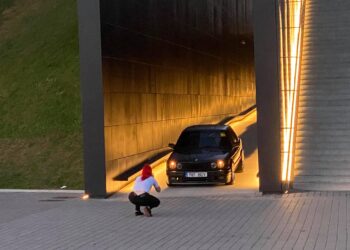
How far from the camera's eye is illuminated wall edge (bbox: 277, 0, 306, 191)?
16.1 meters

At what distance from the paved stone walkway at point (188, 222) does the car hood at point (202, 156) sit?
0.94m

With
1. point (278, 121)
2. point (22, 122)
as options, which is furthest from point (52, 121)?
point (278, 121)

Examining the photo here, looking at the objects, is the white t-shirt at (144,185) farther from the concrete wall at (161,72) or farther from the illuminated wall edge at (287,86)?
the illuminated wall edge at (287,86)

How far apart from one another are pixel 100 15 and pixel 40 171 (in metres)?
5.58

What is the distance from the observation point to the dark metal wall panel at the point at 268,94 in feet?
52.0

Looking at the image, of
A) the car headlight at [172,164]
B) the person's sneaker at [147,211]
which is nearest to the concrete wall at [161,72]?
the car headlight at [172,164]

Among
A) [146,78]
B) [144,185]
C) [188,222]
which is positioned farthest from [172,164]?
[188,222]

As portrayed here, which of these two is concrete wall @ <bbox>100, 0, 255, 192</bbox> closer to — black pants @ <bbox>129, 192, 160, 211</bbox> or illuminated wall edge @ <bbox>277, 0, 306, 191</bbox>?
black pants @ <bbox>129, 192, 160, 211</bbox>

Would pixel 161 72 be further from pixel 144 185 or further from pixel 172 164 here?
pixel 144 185

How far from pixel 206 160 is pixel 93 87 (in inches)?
134

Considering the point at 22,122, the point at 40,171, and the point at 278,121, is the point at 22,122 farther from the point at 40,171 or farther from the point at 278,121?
the point at 278,121

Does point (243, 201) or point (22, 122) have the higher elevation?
point (22, 122)

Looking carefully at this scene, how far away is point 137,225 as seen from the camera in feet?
40.9

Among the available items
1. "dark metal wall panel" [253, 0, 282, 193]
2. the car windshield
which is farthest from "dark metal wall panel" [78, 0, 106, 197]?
"dark metal wall panel" [253, 0, 282, 193]
